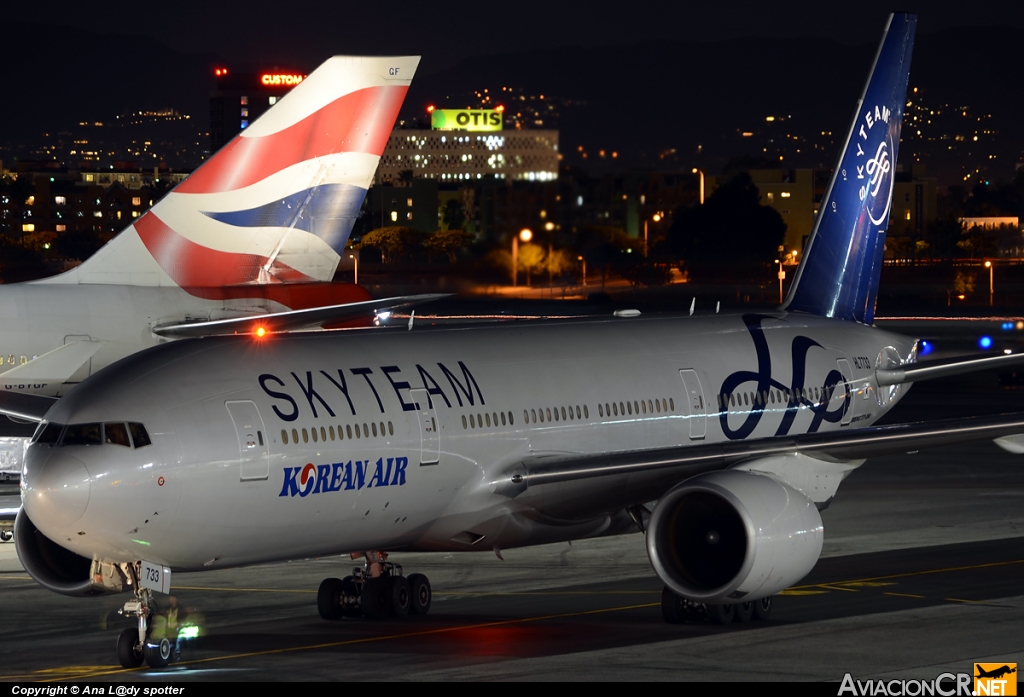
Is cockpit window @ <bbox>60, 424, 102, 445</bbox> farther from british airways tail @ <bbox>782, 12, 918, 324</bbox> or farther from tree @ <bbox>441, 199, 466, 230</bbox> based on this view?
tree @ <bbox>441, 199, 466, 230</bbox>

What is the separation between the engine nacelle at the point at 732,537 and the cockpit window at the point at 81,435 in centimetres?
680

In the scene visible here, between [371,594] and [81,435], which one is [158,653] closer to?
[81,435]

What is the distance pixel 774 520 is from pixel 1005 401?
35.2 m

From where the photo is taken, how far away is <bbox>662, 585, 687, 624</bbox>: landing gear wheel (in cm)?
1964

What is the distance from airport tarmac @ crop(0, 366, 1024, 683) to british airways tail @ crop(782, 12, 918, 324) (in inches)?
170

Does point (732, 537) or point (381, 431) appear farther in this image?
point (732, 537)

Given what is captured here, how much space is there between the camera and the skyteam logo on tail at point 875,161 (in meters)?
30.2

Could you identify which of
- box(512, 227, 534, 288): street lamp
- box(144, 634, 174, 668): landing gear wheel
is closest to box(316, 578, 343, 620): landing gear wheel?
box(144, 634, 174, 668): landing gear wheel

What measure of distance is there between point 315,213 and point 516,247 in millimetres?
43099

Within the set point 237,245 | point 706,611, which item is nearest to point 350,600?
point 706,611

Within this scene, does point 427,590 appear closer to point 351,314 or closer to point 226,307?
point 351,314

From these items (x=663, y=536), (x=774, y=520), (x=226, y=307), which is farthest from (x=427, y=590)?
(x=226, y=307)

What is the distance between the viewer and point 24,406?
20.8 m

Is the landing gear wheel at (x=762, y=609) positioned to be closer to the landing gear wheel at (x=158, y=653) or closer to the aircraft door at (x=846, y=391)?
the landing gear wheel at (x=158, y=653)
